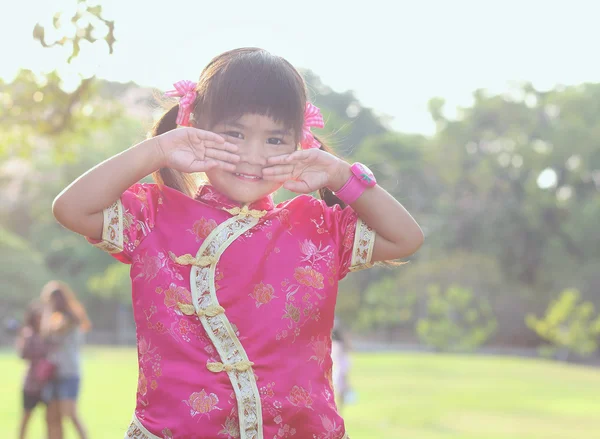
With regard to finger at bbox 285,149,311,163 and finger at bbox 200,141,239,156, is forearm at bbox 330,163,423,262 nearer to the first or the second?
finger at bbox 285,149,311,163

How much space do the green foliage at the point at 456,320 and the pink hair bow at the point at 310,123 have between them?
30750 mm

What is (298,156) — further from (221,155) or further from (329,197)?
(329,197)

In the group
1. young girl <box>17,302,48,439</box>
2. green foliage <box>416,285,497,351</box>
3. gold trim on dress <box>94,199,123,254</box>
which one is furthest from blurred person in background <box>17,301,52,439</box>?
green foliage <box>416,285,497,351</box>

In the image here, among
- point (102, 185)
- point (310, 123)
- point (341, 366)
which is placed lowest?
point (341, 366)

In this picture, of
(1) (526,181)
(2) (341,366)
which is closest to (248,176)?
(2) (341,366)

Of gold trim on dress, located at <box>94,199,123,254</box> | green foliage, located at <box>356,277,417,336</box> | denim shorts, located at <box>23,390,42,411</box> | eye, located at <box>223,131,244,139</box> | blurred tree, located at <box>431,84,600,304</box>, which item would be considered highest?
blurred tree, located at <box>431,84,600,304</box>

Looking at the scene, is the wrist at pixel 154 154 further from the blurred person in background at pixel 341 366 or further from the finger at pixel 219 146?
the blurred person in background at pixel 341 366

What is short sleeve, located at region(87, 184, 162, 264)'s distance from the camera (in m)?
2.32

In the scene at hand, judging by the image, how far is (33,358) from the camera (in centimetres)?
845

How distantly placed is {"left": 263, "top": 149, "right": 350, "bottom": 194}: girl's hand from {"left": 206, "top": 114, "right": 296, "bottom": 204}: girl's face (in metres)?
0.03

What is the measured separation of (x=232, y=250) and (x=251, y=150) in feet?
0.81

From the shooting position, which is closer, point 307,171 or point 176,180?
point 307,171

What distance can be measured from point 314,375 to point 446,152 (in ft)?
115

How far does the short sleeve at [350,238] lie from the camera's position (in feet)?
8.11
